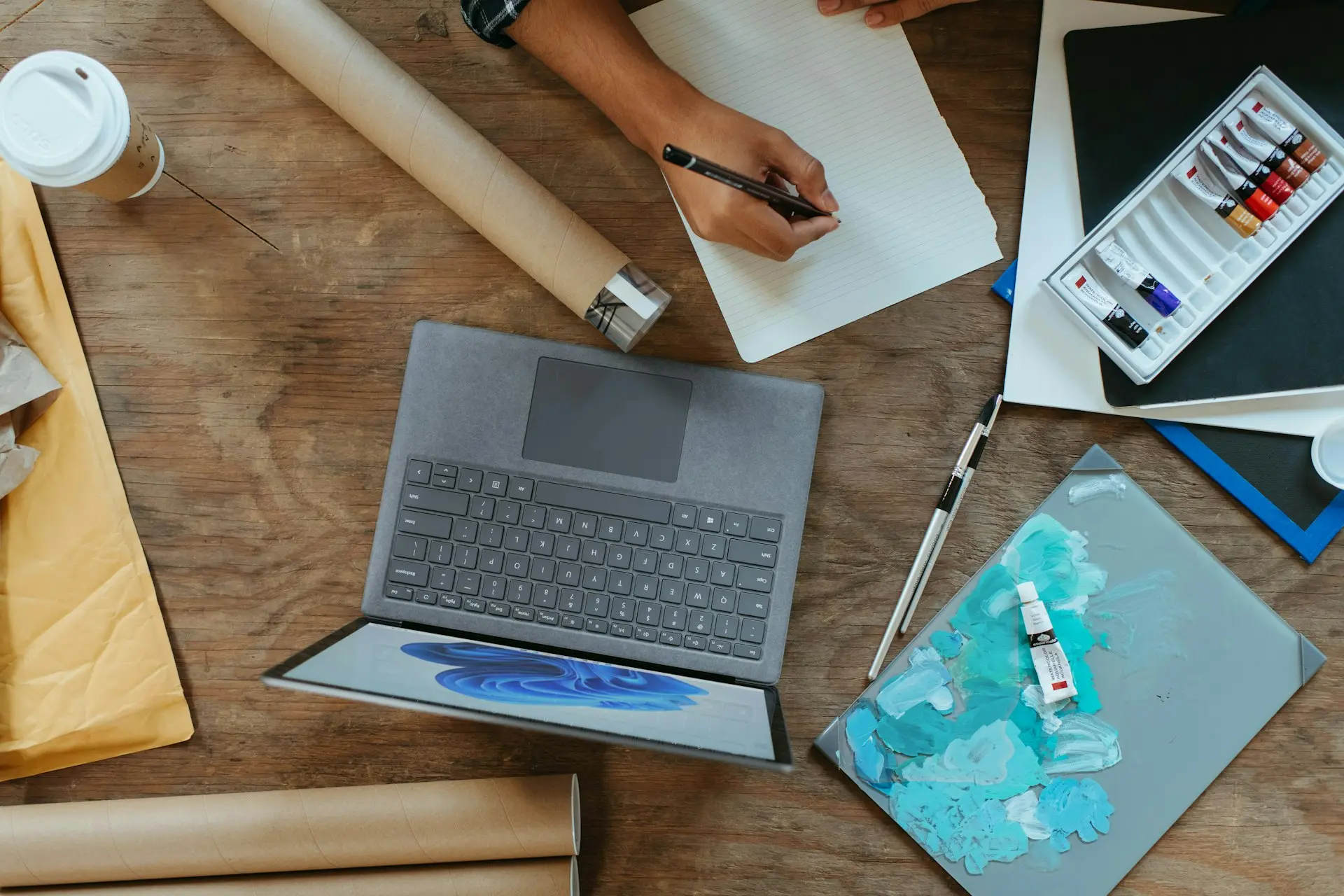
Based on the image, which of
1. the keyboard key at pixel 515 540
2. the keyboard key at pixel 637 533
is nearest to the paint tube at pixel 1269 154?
the keyboard key at pixel 637 533

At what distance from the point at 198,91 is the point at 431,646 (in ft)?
2.07

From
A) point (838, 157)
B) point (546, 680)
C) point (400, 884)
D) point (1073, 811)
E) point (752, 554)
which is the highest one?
point (838, 157)

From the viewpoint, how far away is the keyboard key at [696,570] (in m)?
0.86

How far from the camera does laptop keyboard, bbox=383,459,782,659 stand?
2.79ft

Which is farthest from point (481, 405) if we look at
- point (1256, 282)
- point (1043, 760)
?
point (1256, 282)

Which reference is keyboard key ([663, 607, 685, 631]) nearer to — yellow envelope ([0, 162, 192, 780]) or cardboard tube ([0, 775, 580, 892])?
cardboard tube ([0, 775, 580, 892])

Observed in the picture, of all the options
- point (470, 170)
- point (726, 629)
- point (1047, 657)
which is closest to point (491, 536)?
point (726, 629)

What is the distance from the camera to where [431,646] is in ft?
2.62

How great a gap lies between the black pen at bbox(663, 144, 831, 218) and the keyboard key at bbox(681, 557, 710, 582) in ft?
1.16

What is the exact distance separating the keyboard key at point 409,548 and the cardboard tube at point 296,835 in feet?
0.74

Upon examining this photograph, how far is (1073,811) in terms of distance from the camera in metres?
0.87

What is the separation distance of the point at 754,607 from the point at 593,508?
0.61 feet

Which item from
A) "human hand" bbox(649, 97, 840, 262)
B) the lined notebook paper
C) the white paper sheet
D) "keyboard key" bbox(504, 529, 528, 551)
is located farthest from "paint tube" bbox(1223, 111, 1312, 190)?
"keyboard key" bbox(504, 529, 528, 551)

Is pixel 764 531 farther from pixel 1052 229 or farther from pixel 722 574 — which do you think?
pixel 1052 229
